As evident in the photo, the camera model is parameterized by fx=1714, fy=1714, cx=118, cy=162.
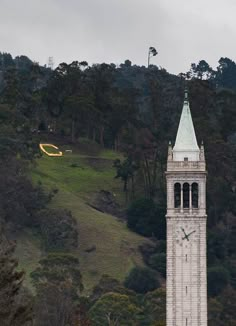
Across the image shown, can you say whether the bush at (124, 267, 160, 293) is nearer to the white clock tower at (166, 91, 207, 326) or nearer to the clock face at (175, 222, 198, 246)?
the white clock tower at (166, 91, 207, 326)

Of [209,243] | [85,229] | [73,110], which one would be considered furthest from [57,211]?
[73,110]

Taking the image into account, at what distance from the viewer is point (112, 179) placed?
5837 inches

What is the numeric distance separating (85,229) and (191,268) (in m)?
38.3

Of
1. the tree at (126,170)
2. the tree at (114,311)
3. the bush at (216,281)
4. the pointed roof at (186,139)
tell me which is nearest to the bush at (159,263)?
the bush at (216,281)

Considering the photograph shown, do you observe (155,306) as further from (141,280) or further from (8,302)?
(8,302)

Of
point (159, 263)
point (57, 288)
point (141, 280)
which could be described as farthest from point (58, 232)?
point (57, 288)

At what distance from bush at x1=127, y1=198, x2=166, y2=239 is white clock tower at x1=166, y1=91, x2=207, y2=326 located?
37533mm

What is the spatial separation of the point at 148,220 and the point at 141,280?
11.7m

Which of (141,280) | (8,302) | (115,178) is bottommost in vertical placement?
(8,302)

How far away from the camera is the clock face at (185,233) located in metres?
94.8

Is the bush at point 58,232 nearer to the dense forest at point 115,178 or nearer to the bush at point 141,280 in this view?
the dense forest at point 115,178

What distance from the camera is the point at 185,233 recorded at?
95.1 metres

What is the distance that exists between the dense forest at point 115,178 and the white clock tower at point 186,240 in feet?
28.6

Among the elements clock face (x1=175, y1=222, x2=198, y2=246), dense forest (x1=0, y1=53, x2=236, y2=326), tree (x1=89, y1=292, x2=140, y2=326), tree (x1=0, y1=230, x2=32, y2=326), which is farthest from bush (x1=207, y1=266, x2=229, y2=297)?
tree (x1=0, y1=230, x2=32, y2=326)
